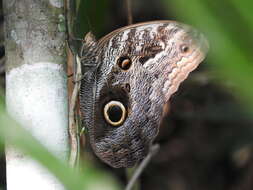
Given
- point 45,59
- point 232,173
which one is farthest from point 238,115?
point 45,59

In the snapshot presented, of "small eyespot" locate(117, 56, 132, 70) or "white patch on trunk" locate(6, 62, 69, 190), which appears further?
"small eyespot" locate(117, 56, 132, 70)

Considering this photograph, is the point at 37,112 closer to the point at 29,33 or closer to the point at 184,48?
the point at 29,33

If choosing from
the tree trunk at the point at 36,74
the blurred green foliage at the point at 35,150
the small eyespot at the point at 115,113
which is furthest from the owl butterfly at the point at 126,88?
the blurred green foliage at the point at 35,150

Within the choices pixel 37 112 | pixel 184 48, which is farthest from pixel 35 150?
pixel 184 48

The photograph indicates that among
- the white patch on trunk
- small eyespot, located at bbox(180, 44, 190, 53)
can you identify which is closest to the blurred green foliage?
the white patch on trunk

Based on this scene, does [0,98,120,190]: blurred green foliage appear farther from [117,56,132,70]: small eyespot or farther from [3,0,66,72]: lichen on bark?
[117,56,132,70]: small eyespot

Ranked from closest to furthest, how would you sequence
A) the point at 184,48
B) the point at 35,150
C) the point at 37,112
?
the point at 35,150
the point at 37,112
the point at 184,48
